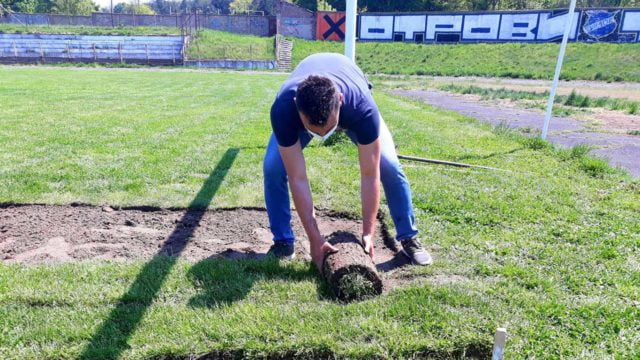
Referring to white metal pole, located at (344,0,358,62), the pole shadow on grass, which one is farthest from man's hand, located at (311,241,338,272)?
white metal pole, located at (344,0,358,62)

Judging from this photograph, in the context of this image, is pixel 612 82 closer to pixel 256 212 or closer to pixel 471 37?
pixel 471 37

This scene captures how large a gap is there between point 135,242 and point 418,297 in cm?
238

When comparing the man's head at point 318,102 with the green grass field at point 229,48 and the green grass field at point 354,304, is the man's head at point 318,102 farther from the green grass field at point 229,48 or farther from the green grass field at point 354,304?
the green grass field at point 229,48

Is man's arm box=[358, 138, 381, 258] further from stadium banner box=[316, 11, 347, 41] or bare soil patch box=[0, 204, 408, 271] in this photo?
stadium banner box=[316, 11, 347, 41]

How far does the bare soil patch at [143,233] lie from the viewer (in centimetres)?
359

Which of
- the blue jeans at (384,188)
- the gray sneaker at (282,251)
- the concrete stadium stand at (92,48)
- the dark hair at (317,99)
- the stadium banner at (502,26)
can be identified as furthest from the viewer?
the concrete stadium stand at (92,48)

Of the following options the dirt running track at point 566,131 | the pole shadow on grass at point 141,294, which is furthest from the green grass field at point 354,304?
the dirt running track at point 566,131

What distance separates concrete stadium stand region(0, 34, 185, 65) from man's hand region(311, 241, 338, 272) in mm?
37566

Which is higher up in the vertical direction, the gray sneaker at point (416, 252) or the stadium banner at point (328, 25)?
the stadium banner at point (328, 25)

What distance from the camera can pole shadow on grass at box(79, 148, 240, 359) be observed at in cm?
246

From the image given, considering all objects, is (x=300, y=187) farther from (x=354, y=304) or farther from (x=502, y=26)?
Result: (x=502, y=26)

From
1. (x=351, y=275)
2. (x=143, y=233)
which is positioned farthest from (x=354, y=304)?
(x=143, y=233)

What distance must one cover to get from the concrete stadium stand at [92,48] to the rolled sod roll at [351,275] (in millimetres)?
37726

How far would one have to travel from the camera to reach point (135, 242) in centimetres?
380
